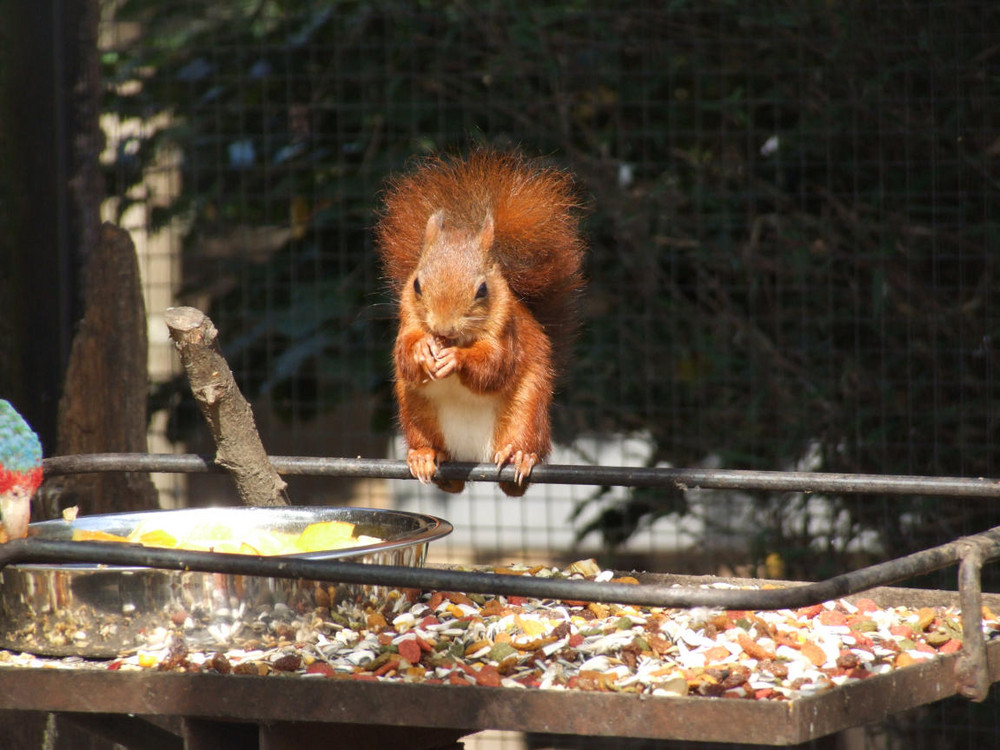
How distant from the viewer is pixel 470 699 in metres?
1.12

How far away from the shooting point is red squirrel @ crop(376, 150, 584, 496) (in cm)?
179

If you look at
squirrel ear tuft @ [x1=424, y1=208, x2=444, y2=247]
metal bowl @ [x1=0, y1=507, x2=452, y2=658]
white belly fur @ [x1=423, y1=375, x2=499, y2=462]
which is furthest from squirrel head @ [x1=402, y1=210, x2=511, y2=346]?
metal bowl @ [x1=0, y1=507, x2=452, y2=658]

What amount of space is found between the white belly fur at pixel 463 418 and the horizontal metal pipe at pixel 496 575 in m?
0.74

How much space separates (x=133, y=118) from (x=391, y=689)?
8.37 feet

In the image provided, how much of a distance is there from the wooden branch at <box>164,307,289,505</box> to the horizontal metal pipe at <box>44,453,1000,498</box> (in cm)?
3

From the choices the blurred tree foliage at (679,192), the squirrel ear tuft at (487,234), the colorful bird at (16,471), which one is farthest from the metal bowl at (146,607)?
the blurred tree foliage at (679,192)

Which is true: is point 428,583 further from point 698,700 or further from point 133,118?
point 133,118

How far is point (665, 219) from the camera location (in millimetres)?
3086

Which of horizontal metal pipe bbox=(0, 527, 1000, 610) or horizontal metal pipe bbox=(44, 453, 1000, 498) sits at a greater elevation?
horizontal metal pipe bbox=(44, 453, 1000, 498)

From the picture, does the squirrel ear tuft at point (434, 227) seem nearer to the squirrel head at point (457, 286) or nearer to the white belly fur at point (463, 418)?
the squirrel head at point (457, 286)

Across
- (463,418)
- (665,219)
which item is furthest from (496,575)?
(665,219)

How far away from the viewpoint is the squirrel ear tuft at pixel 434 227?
6.05ft

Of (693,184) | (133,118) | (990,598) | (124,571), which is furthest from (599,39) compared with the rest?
(124,571)

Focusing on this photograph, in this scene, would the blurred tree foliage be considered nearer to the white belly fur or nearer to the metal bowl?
the white belly fur
